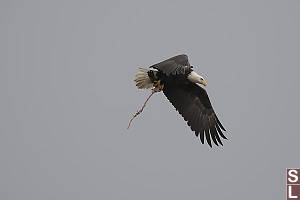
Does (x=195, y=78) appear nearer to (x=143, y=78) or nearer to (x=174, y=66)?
(x=174, y=66)

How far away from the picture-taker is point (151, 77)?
12531mm

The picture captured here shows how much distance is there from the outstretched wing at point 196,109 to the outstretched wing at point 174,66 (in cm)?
122

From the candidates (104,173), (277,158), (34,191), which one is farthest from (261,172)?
(34,191)

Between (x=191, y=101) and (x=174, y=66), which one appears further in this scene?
(x=191, y=101)

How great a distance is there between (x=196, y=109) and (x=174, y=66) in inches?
77.6

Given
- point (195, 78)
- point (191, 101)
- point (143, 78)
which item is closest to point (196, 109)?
point (191, 101)

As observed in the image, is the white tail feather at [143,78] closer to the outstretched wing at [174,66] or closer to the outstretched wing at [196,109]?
the outstretched wing at [196,109]

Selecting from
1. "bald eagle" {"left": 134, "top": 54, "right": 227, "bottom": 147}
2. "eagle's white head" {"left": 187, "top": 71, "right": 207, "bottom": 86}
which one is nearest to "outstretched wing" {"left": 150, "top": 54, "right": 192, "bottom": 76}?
"eagle's white head" {"left": 187, "top": 71, "right": 207, "bottom": 86}

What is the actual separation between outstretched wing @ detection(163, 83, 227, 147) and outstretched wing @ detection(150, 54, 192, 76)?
4.02ft

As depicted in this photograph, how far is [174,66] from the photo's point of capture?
10852mm

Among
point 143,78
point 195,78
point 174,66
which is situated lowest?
point 174,66

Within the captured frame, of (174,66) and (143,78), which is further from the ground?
(143,78)

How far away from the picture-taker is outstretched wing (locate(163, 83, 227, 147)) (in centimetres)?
1253

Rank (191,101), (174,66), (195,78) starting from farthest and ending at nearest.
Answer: (191,101)
(195,78)
(174,66)
